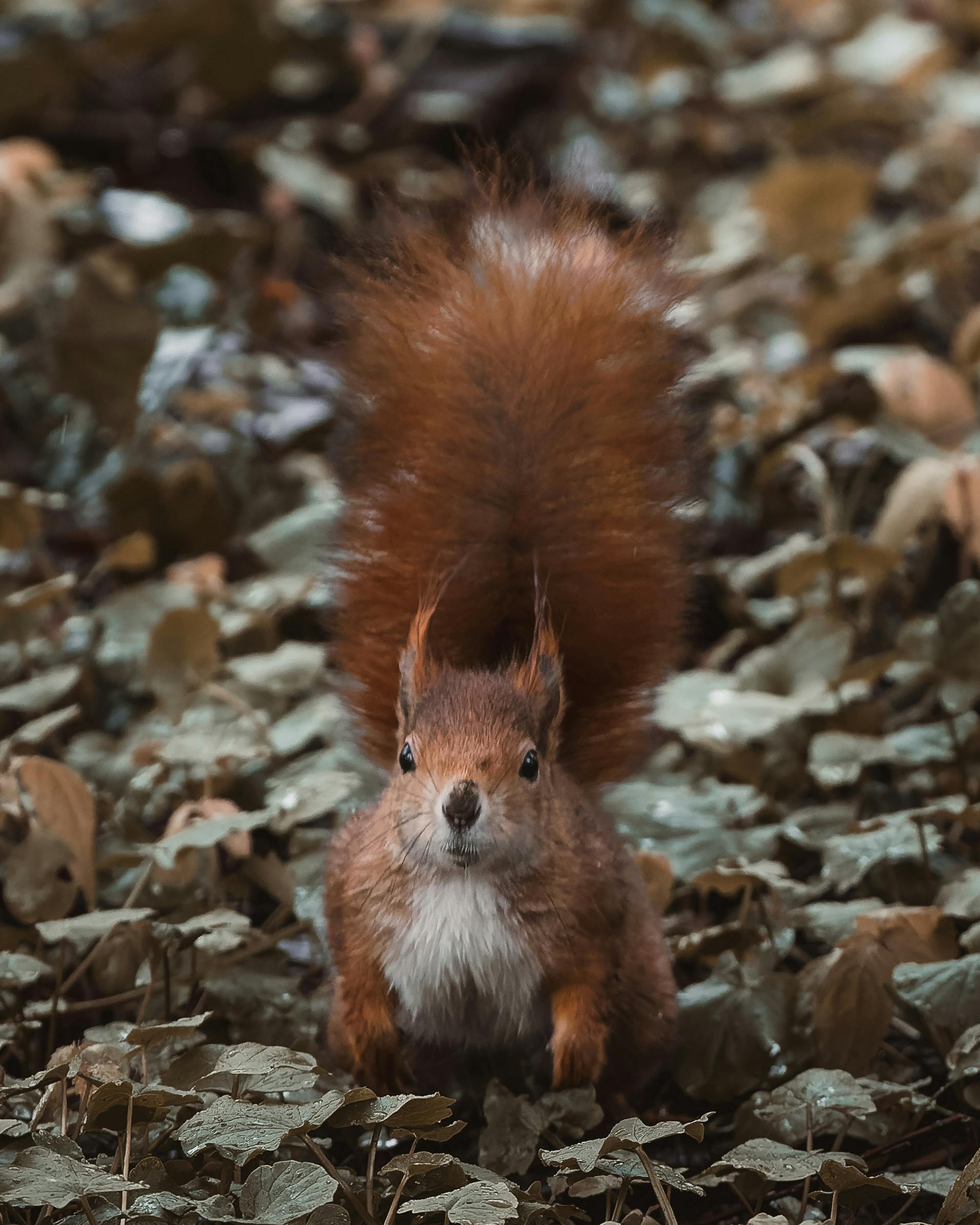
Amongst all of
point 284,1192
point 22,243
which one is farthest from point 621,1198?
point 22,243

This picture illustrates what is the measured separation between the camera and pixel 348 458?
4.85ft

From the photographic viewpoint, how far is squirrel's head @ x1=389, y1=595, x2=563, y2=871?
3.84ft

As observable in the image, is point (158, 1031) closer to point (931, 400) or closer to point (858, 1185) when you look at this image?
point (858, 1185)

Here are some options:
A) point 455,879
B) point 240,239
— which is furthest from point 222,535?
point 455,879

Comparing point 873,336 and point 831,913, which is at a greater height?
point 873,336

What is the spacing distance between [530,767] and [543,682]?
0.08 m

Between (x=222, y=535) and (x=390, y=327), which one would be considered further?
(x=222, y=535)

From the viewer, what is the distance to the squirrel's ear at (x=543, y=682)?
4.18 feet

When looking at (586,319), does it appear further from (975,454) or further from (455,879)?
(975,454)

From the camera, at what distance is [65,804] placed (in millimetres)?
1512

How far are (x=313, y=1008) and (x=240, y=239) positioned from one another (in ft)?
6.28

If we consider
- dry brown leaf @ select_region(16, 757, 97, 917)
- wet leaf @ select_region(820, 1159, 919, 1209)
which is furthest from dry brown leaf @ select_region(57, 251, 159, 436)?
wet leaf @ select_region(820, 1159, 919, 1209)

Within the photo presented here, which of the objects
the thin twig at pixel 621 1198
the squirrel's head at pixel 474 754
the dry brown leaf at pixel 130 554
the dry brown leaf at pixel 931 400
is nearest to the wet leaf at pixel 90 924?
the squirrel's head at pixel 474 754

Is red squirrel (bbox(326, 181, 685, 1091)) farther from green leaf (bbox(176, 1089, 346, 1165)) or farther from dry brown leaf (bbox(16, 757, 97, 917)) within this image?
dry brown leaf (bbox(16, 757, 97, 917))
